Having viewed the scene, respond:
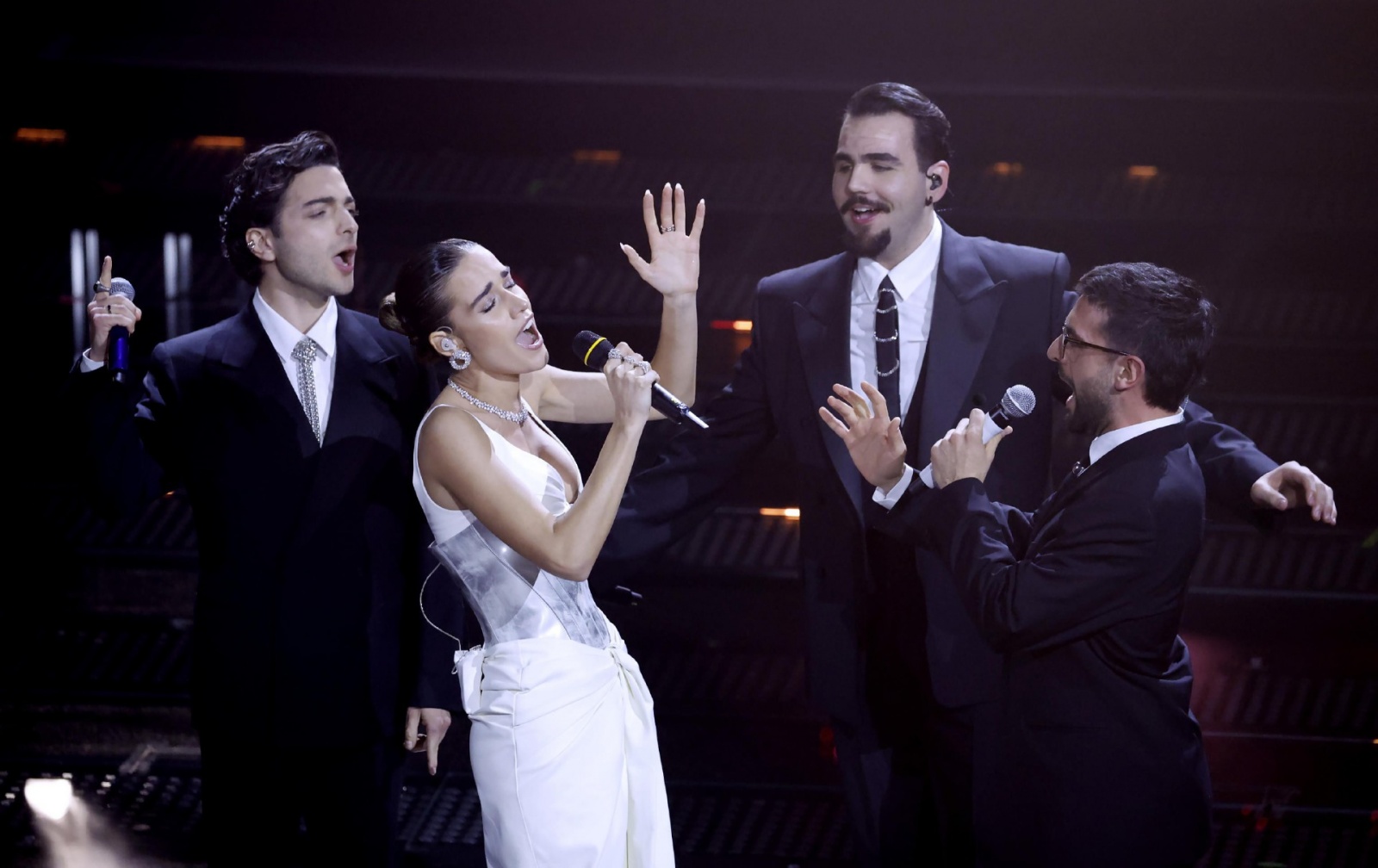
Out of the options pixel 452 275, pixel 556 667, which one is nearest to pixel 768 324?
pixel 452 275

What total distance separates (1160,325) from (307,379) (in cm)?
132

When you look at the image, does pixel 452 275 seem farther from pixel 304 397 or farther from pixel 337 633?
pixel 337 633

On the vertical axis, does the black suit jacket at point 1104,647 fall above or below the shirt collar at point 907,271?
below

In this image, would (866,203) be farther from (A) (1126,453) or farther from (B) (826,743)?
(B) (826,743)

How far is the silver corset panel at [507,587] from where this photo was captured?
6.06 feet

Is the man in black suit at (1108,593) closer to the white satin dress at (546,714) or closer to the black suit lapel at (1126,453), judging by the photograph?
the black suit lapel at (1126,453)

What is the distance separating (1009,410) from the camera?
1823 millimetres

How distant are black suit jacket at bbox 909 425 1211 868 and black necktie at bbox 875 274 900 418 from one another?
32cm

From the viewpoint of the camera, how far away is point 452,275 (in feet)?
6.21

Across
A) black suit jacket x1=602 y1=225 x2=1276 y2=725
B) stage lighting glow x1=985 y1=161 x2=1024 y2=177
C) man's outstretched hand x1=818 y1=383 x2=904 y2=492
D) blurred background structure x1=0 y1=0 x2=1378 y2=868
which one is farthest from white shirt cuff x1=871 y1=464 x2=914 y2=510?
stage lighting glow x1=985 y1=161 x2=1024 y2=177

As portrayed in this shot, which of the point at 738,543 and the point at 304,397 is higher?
the point at 304,397

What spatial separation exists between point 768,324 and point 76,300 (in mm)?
1751

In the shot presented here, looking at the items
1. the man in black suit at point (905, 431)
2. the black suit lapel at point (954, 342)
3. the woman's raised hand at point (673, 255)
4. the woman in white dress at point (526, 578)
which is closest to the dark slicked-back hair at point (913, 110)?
the man in black suit at point (905, 431)

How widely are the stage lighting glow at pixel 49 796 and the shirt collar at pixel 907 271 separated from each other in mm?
2194
